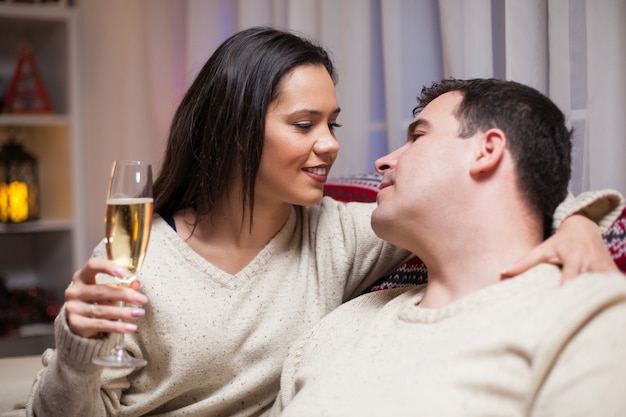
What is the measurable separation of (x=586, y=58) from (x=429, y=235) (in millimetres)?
568

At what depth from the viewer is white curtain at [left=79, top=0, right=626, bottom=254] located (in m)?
1.51

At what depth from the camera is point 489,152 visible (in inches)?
47.1

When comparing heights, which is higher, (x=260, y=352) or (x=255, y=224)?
(x=255, y=224)

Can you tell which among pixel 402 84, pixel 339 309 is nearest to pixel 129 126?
pixel 402 84

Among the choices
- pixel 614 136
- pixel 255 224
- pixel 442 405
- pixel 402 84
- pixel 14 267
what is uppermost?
pixel 402 84

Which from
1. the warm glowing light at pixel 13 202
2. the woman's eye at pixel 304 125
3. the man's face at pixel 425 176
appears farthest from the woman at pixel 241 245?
the warm glowing light at pixel 13 202

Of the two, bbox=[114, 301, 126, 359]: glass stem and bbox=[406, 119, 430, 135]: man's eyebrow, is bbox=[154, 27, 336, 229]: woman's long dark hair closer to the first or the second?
bbox=[406, 119, 430, 135]: man's eyebrow

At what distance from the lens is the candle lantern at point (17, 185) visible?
3279mm

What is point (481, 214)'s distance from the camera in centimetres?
119

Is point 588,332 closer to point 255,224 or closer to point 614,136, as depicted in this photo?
point 614,136

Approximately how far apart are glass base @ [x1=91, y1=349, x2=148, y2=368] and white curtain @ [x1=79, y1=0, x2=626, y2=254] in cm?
92

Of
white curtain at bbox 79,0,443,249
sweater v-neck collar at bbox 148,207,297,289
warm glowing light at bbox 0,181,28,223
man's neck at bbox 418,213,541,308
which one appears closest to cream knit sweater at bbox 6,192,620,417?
sweater v-neck collar at bbox 148,207,297,289

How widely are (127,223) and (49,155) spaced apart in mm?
2537

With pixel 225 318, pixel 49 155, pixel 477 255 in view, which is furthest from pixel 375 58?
pixel 49 155
